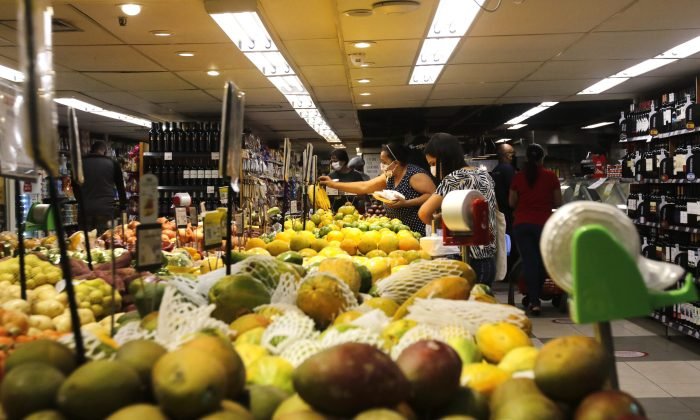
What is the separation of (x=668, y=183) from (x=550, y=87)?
2.13 m

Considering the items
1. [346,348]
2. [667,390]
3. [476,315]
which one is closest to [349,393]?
[346,348]

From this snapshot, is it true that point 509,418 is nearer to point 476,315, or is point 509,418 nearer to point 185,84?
point 476,315

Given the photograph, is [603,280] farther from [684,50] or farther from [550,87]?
[550,87]

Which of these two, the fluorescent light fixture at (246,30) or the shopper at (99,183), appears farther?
the shopper at (99,183)

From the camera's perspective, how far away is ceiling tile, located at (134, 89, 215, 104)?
29.1 feet

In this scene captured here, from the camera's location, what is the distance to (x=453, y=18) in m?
5.45

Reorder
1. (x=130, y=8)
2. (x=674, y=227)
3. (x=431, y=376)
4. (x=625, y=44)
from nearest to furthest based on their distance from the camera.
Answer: (x=431, y=376) < (x=130, y=8) < (x=625, y=44) < (x=674, y=227)

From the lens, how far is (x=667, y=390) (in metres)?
4.58

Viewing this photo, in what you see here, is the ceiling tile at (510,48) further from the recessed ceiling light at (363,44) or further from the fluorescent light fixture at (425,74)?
the recessed ceiling light at (363,44)

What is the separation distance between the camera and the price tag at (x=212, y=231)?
7.84 feet

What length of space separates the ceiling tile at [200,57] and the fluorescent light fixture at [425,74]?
73.6 inches

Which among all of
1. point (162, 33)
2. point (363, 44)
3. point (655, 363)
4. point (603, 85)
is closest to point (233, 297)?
point (162, 33)

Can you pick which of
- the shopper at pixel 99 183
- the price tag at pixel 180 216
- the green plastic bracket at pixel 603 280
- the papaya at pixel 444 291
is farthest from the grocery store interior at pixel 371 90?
the papaya at pixel 444 291

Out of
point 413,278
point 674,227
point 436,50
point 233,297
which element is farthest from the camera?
point 674,227
